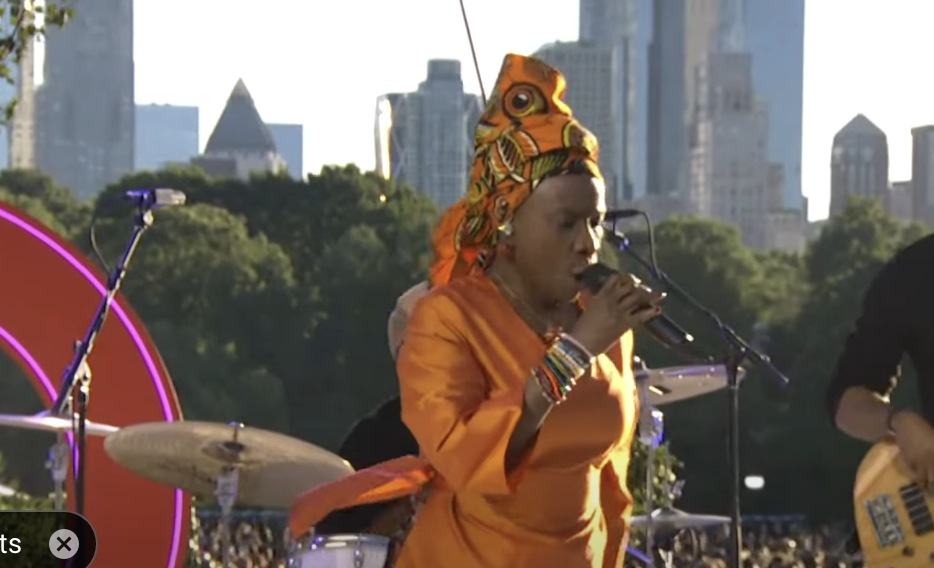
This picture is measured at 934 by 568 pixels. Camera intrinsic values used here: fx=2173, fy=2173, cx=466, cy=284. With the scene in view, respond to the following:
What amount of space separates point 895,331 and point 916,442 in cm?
26

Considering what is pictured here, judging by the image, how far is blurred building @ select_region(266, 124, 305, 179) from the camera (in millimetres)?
93250

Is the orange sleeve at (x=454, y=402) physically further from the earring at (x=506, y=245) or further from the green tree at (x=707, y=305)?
the green tree at (x=707, y=305)

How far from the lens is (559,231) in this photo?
392 centimetres

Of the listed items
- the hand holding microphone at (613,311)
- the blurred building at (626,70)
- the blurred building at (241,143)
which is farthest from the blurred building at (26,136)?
the hand holding microphone at (613,311)

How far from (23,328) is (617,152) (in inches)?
3168

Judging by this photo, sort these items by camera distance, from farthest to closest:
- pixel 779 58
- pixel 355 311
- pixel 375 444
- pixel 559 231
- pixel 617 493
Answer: pixel 779 58
pixel 355 311
pixel 375 444
pixel 617 493
pixel 559 231

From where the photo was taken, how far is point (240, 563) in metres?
20.4

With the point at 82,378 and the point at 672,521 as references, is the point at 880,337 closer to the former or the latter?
the point at 82,378

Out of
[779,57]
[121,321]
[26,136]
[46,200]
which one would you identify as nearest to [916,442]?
[121,321]

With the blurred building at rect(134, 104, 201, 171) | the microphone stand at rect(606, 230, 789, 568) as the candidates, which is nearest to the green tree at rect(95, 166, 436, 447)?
the microphone stand at rect(606, 230, 789, 568)

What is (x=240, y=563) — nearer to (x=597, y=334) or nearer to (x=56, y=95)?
(x=597, y=334)

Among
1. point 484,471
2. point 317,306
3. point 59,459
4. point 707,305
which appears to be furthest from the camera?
point 707,305

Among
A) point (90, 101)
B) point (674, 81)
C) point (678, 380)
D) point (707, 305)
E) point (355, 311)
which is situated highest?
point (674, 81)

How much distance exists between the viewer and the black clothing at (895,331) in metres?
4.93
